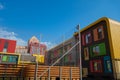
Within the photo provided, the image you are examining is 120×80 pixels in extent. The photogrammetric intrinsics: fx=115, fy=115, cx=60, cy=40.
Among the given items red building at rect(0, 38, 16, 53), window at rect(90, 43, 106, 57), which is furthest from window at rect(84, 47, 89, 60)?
red building at rect(0, 38, 16, 53)

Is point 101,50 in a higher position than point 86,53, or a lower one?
higher

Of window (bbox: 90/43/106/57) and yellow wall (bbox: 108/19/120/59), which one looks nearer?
yellow wall (bbox: 108/19/120/59)

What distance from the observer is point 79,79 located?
8.43 metres

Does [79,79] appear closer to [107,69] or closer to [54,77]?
[54,77]

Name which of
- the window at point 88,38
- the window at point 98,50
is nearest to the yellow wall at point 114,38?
the window at point 98,50

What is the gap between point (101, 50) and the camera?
54.1ft

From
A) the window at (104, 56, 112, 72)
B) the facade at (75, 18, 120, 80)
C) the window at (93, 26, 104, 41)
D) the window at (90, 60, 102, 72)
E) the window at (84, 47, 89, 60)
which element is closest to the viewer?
the facade at (75, 18, 120, 80)

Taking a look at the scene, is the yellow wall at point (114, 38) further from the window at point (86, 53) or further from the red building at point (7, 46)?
the red building at point (7, 46)

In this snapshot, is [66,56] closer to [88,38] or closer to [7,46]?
[88,38]

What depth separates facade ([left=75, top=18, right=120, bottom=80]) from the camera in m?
14.4

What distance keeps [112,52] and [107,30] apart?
3.16 meters

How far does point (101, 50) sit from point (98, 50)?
0.65 metres

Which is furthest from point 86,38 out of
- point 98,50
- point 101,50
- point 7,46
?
point 7,46

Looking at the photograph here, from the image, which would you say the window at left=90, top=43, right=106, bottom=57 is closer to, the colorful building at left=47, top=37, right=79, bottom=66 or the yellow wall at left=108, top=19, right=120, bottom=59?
the yellow wall at left=108, top=19, right=120, bottom=59
